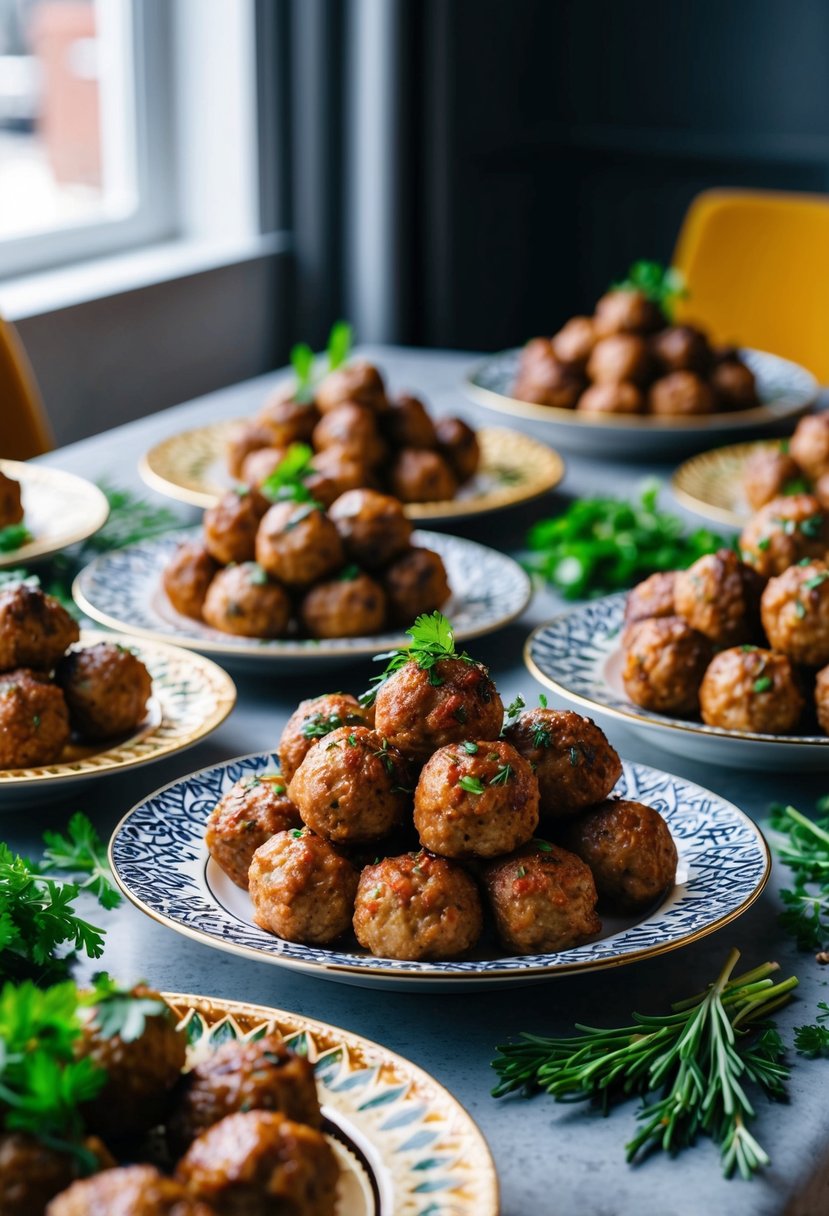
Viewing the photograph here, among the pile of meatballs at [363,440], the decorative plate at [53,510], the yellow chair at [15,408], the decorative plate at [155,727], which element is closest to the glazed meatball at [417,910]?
the decorative plate at [155,727]

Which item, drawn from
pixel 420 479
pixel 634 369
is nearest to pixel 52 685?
pixel 420 479

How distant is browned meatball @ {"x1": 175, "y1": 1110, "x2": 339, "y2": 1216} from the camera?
2.51ft

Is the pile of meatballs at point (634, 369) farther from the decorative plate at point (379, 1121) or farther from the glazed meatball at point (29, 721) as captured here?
the decorative plate at point (379, 1121)

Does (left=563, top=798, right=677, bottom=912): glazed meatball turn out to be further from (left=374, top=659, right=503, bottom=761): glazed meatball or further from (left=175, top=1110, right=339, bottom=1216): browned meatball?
(left=175, top=1110, right=339, bottom=1216): browned meatball

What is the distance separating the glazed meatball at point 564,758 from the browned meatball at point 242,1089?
1.27 ft

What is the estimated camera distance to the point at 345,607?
6.01ft

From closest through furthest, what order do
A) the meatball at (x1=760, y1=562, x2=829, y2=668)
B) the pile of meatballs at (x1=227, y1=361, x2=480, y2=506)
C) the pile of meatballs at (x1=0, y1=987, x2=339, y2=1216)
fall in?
the pile of meatballs at (x1=0, y1=987, x2=339, y2=1216), the meatball at (x1=760, y1=562, x2=829, y2=668), the pile of meatballs at (x1=227, y1=361, x2=480, y2=506)

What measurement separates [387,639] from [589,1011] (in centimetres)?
70

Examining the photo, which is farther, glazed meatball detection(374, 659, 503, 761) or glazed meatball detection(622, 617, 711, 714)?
glazed meatball detection(622, 617, 711, 714)

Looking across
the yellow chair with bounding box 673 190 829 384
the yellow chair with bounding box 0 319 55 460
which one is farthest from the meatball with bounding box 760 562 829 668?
the yellow chair with bounding box 673 190 829 384

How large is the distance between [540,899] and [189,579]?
0.91m

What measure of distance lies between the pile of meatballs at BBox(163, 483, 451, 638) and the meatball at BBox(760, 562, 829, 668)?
1.57 feet

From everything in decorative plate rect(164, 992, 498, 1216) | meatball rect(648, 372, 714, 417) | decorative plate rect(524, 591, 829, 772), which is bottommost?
decorative plate rect(524, 591, 829, 772)

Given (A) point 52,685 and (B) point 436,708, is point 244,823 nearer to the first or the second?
(B) point 436,708
